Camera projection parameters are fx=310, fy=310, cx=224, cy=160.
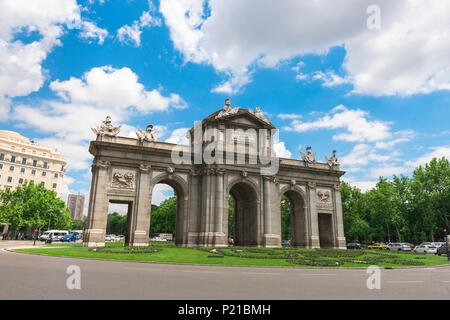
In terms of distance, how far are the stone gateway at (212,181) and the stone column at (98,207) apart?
0.11 meters

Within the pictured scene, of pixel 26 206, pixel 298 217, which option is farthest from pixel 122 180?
pixel 26 206

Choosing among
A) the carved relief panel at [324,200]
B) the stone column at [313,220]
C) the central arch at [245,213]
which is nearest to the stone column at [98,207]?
the central arch at [245,213]

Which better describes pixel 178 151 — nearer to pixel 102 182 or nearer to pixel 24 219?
pixel 102 182

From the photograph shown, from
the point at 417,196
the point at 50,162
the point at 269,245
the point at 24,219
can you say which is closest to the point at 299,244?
the point at 269,245

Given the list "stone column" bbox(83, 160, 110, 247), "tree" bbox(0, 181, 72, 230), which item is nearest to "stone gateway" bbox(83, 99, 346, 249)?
"stone column" bbox(83, 160, 110, 247)

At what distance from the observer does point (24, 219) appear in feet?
236

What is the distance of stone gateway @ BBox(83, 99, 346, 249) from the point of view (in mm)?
38438

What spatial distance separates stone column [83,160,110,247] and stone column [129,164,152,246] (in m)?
3.51

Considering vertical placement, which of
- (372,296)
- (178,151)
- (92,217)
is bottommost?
(372,296)

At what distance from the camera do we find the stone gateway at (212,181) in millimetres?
38438

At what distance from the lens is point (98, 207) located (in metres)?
36.9

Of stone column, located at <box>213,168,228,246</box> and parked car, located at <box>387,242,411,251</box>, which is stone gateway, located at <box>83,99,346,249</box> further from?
parked car, located at <box>387,242,411,251</box>
